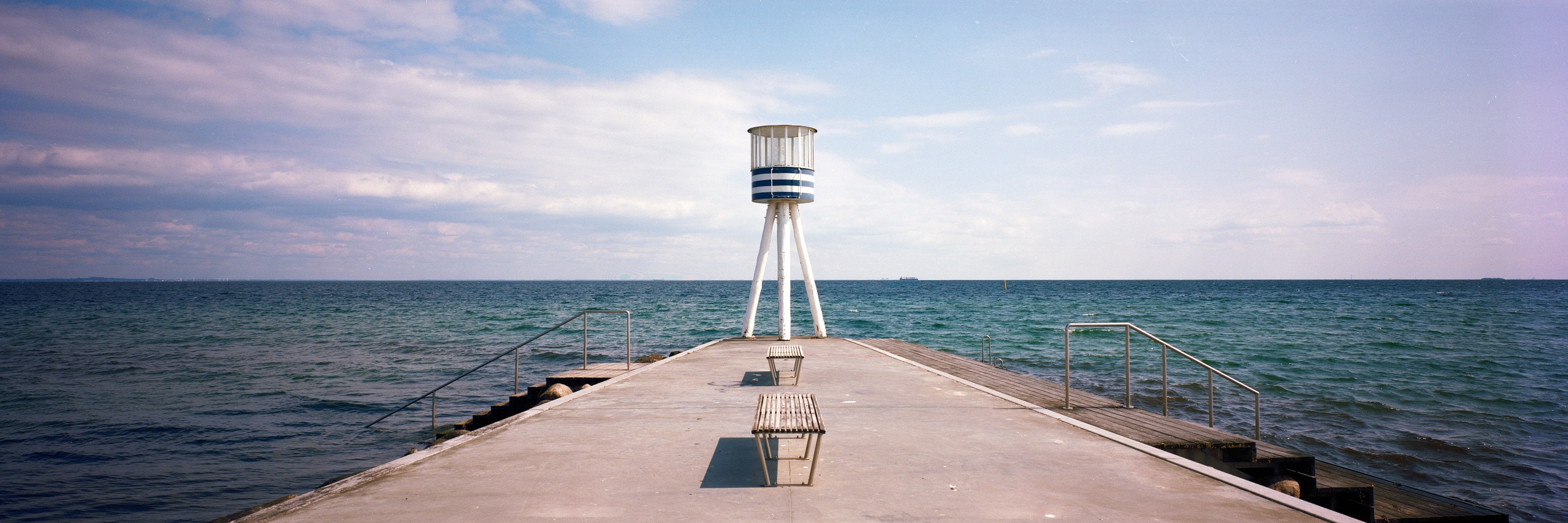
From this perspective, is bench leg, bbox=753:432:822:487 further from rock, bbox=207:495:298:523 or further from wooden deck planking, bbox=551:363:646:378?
wooden deck planking, bbox=551:363:646:378

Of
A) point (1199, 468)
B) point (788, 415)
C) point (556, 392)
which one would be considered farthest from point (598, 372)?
point (1199, 468)

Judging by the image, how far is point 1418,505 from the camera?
7.76m

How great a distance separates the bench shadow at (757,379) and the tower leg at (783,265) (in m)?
5.38

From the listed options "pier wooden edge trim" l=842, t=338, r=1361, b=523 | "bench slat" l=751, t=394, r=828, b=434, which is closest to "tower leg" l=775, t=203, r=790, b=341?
"pier wooden edge trim" l=842, t=338, r=1361, b=523

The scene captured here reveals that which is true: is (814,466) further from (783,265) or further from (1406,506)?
(783,265)

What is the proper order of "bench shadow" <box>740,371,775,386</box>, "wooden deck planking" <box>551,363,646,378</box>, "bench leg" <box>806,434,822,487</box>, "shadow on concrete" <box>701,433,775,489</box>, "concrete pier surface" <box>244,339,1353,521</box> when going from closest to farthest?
"concrete pier surface" <box>244,339,1353,521</box> < "bench leg" <box>806,434,822,487</box> < "shadow on concrete" <box>701,433,775,489</box> < "bench shadow" <box>740,371,775,386</box> < "wooden deck planking" <box>551,363,646,378</box>

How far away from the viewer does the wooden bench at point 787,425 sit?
17.1 feet

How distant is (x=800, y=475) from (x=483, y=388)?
51.4 ft

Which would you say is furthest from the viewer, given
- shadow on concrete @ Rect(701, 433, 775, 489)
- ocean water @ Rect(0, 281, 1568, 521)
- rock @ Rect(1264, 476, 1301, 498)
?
ocean water @ Rect(0, 281, 1568, 521)

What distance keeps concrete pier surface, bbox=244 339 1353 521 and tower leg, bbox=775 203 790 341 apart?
8.30m

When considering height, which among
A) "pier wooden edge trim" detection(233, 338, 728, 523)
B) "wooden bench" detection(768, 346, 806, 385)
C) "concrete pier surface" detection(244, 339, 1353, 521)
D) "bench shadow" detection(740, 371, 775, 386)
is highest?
"wooden bench" detection(768, 346, 806, 385)

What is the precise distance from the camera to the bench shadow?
422 inches

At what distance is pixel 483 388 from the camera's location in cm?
1909

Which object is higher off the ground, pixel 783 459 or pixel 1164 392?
pixel 1164 392
